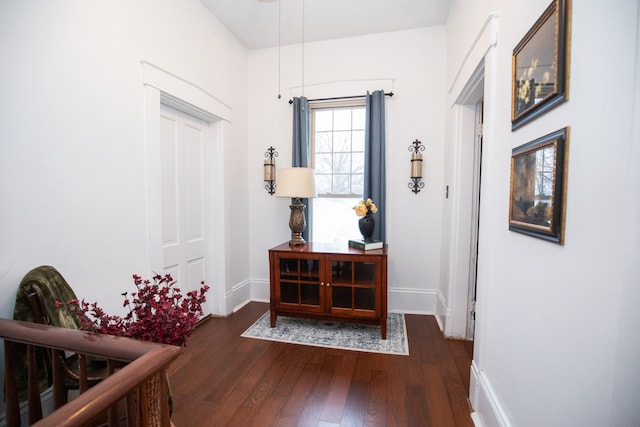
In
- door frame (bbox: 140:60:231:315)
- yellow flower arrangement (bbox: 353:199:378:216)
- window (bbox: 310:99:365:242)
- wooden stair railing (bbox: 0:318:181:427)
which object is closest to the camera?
wooden stair railing (bbox: 0:318:181:427)

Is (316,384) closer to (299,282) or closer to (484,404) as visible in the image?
(299,282)

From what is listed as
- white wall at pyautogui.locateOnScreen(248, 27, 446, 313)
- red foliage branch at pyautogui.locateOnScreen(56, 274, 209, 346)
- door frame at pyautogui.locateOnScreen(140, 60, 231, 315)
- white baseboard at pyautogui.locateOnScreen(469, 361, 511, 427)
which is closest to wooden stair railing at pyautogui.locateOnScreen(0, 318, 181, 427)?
red foliage branch at pyautogui.locateOnScreen(56, 274, 209, 346)

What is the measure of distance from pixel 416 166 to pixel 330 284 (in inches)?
60.2

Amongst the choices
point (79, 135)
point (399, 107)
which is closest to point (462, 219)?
point (399, 107)

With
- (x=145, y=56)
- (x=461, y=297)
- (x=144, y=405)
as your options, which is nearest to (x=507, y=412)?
(x=461, y=297)

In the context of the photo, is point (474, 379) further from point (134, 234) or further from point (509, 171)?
point (134, 234)

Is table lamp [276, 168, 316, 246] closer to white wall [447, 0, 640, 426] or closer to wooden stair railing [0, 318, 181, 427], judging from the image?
white wall [447, 0, 640, 426]

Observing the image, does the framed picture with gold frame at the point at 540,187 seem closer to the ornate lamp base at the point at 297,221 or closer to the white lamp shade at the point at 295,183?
the white lamp shade at the point at 295,183

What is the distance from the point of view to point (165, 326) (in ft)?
3.33

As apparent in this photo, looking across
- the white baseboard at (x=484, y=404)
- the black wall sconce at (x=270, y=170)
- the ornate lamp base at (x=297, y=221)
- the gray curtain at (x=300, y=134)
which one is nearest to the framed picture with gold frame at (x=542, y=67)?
the white baseboard at (x=484, y=404)

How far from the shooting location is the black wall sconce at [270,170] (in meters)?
3.34

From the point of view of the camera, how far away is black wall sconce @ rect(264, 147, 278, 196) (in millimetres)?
3344

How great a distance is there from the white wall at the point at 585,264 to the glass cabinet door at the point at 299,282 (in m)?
1.58

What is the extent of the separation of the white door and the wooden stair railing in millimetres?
1419
